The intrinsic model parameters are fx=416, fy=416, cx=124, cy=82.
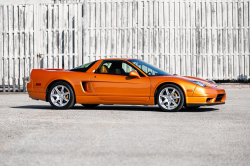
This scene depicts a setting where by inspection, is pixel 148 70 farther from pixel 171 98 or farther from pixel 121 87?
pixel 171 98

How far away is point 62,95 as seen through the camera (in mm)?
10062

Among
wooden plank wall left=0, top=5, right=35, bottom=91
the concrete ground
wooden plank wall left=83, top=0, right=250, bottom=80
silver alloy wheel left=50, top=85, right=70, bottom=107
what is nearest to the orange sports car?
silver alloy wheel left=50, top=85, right=70, bottom=107

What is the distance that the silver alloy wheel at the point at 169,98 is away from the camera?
9.38 metres

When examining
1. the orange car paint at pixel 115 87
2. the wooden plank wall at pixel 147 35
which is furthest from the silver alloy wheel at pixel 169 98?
the wooden plank wall at pixel 147 35

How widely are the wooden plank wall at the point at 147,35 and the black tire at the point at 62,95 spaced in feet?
39.6

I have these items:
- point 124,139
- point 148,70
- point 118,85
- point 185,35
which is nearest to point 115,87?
point 118,85

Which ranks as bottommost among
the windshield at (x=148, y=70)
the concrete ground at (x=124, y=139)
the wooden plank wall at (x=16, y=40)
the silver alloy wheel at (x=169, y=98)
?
the concrete ground at (x=124, y=139)

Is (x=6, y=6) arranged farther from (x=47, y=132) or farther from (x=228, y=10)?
(x=47, y=132)

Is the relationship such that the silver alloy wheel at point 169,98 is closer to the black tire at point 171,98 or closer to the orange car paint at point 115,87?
the black tire at point 171,98

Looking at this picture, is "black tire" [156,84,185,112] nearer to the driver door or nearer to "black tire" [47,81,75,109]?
the driver door

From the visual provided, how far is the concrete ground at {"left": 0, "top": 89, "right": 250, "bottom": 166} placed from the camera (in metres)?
4.55

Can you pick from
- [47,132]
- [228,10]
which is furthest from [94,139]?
[228,10]

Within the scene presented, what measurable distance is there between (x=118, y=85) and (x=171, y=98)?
1.28m

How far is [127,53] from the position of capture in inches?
866
